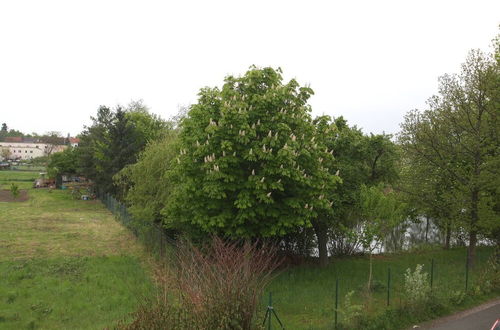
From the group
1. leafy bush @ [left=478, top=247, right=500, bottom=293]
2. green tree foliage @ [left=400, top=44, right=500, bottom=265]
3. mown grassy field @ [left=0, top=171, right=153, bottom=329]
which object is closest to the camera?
mown grassy field @ [left=0, top=171, right=153, bottom=329]

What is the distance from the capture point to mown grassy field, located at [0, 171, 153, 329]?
11.4 meters

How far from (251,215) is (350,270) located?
20.1ft

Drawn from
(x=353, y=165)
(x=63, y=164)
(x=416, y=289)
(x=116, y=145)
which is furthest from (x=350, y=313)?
(x=63, y=164)

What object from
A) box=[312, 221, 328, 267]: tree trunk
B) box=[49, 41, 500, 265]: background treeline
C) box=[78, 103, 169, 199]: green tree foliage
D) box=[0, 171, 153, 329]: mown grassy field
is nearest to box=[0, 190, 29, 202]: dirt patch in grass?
box=[78, 103, 169, 199]: green tree foliage

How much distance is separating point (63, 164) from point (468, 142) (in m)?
47.5

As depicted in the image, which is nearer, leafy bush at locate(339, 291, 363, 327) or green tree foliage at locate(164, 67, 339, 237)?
leafy bush at locate(339, 291, 363, 327)

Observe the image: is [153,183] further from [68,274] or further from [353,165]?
[353,165]

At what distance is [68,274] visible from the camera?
15.5 meters

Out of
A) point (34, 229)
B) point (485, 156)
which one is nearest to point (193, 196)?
point (485, 156)

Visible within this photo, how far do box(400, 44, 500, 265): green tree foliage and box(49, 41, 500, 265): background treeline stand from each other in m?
0.04

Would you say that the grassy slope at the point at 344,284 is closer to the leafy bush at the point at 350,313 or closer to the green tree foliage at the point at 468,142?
the leafy bush at the point at 350,313

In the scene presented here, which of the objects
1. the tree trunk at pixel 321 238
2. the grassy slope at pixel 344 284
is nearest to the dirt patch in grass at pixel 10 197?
the tree trunk at pixel 321 238

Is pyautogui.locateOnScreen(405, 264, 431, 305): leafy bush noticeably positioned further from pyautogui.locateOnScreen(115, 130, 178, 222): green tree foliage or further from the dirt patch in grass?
the dirt patch in grass

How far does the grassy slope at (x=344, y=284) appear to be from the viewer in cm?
1096
